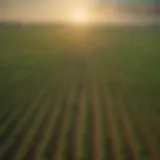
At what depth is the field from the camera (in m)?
0.85

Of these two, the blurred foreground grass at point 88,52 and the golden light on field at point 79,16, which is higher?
the golden light on field at point 79,16

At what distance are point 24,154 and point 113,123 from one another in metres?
0.29

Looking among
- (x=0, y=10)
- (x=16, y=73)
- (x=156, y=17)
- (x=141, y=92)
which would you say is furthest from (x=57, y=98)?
(x=156, y=17)

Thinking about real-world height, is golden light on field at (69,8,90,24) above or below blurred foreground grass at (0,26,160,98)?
above

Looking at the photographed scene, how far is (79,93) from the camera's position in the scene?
1.03m

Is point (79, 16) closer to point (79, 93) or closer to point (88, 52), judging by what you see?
point (88, 52)

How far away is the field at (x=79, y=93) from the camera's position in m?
0.85

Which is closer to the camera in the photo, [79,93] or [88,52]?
[79,93]

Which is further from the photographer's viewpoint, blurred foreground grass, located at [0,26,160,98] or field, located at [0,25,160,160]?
blurred foreground grass, located at [0,26,160,98]

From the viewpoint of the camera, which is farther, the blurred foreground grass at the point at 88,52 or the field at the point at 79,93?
the blurred foreground grass at the point at 88,52

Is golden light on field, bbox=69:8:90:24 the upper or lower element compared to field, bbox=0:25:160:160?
upper

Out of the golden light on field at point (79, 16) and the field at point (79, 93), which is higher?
the golden light on field at point (79, 16)

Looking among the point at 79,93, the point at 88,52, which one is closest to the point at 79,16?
the point at 88,52

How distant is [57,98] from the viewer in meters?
1.01
